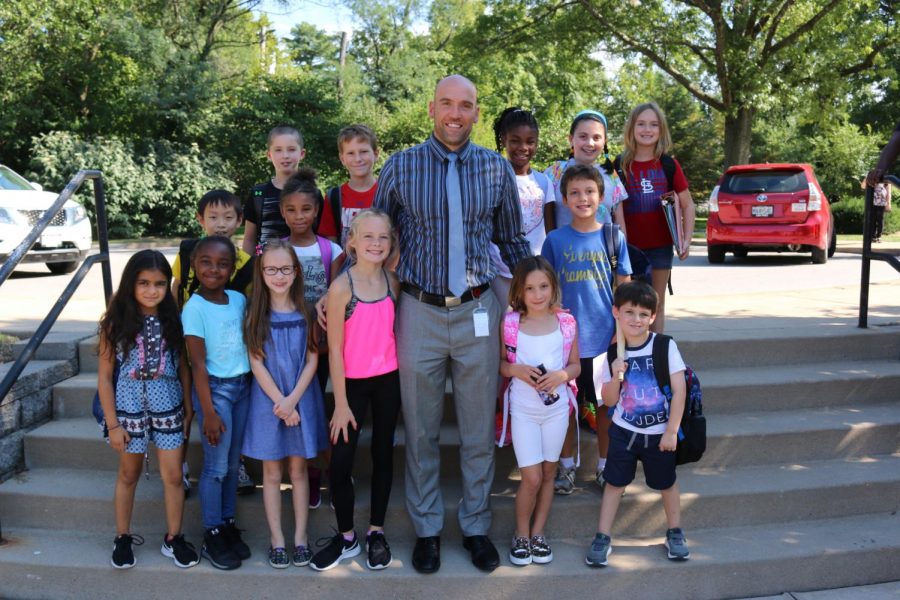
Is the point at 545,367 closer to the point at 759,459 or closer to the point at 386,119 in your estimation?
the point at 759,459

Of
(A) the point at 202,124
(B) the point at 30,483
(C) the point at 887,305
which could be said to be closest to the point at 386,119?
(A) the point at 202,124

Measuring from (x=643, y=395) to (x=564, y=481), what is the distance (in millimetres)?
696

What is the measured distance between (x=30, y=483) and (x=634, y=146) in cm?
366

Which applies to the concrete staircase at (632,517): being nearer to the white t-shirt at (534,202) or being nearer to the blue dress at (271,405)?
the blue dress at (271,405)

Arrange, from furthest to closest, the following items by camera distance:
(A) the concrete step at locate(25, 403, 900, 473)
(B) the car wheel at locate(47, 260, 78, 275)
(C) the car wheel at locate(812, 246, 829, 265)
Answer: (C) the car wheel at locate(812, 246, 829, 265) < (B) the car wheel at locate(47, 260, 78, 275) < (A) the concrete step at locate(25, 403, 900, 473)

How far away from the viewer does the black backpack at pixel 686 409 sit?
10.9 feet

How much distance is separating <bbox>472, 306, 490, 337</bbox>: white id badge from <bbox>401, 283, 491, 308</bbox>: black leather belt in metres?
0.08

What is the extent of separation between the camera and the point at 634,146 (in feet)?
13.9

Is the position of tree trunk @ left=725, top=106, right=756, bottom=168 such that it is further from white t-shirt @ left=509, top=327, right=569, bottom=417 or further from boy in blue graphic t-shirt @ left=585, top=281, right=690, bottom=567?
A: white t-shirt @ left=509, top=327, right=569, bottom=417

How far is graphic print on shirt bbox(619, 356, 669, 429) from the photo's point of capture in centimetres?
336

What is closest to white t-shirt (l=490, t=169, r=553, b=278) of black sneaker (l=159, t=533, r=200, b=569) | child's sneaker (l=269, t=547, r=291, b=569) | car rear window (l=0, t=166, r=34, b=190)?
child's sneaker (l=269, t=547, r=291, b=569)

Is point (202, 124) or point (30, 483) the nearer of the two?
point (30, 483)

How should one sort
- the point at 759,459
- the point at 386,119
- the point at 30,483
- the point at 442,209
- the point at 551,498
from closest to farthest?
the point at 442,209 < the point at 551,498 < the point at 30,483 < the point at 759,459 < the point at 386,119

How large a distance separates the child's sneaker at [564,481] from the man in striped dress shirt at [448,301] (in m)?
0.46
